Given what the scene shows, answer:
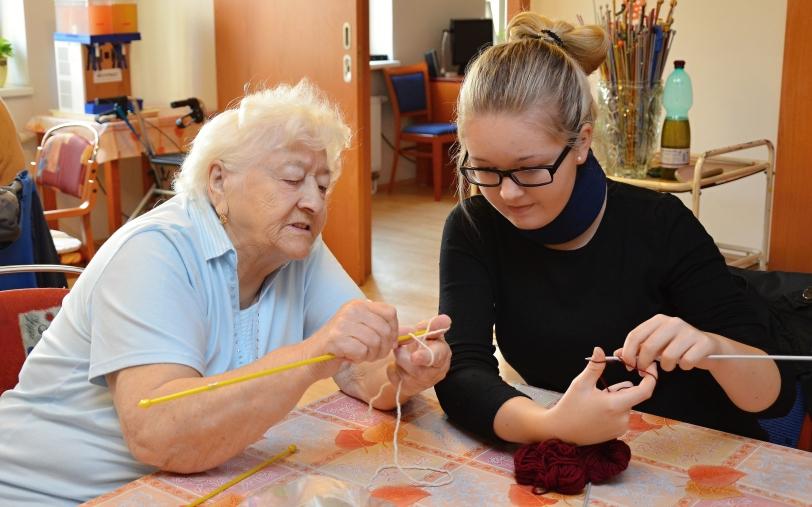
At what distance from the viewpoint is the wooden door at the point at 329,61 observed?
467 centimetres

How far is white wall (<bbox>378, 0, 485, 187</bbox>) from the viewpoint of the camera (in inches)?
292

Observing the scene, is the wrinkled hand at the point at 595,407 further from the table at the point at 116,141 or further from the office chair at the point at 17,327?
the table at the point at 116,141

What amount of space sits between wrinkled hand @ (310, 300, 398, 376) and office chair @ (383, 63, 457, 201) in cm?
568

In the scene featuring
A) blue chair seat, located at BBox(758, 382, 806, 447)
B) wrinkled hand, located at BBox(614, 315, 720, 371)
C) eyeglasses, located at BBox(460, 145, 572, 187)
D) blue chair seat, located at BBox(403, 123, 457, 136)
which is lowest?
blue chair seat, located at BBox(758, 382, 806, 447)

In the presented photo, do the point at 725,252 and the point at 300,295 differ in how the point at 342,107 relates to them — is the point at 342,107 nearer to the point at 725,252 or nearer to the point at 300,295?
the point at 725,252

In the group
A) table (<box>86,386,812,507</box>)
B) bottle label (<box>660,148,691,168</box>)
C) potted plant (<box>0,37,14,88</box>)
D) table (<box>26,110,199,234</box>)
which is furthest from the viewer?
potted plant (<box>0,37,14,88</box>)

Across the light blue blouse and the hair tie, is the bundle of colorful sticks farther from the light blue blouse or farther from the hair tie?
the light blue blouse

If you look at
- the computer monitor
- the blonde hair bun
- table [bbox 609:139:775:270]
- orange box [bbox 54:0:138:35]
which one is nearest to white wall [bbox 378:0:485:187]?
the computer monitor

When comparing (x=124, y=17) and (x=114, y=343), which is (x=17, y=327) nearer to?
(x=114, y=343)

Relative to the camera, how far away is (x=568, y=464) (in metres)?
1.28

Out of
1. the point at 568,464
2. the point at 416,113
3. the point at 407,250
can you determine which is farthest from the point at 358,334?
the point at 416,113

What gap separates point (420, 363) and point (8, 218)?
1.73m

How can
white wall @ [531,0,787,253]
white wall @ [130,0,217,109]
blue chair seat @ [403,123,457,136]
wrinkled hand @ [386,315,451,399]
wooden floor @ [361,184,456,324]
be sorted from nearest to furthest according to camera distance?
wrinkled hand @ [386,315,451,399], white wall @ [531,0,787,253], wooden floor @ [361,184,456,324], white wall @ [130,0,217,109], blue chair seat @ [403,123,457,136]

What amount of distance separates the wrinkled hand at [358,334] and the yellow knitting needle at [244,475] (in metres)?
0.13
